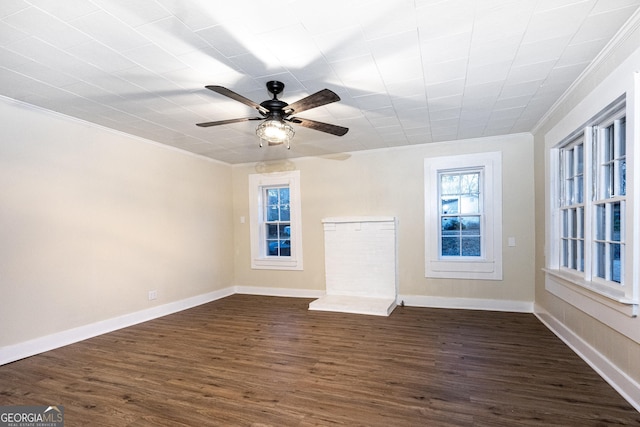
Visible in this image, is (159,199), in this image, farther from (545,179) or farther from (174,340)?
(545,179)

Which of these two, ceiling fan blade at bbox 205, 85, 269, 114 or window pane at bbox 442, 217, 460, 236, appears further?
window pane at bbox 442, 217, 460, 236

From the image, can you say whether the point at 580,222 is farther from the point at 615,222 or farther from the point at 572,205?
the point at 615,222

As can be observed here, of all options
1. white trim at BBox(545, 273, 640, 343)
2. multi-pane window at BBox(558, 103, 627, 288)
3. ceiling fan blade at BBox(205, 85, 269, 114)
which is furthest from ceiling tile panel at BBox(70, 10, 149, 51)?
white trim at BBox(545, 273, 640, 343)

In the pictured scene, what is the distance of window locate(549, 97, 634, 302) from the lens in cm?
239

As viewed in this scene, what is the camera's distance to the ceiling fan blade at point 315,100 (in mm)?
2152

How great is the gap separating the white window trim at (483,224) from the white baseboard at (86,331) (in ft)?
12.5

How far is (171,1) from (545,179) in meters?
4.11

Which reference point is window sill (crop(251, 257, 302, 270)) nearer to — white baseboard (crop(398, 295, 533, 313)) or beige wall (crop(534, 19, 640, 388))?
white baseboard (crop(398, 295, 533, 313))

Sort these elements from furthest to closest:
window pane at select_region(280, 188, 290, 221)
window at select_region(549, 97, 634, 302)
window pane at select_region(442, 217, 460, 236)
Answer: window pane at select_region(280, 188, 290, 221) → window pane at select_region(442, 217, 460, 236) → window at select_region(549, 97, 634, 302)

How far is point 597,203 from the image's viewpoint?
2652mm
